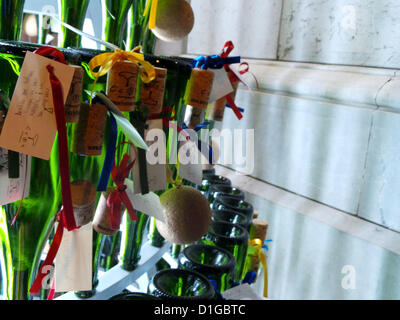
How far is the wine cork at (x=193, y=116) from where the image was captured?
501 millimetres

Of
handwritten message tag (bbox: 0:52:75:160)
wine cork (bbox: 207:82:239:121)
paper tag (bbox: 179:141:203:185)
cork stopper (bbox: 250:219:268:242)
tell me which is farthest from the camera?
cork stopper (bbox: 250:219:268:242)

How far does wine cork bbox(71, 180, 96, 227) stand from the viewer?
13.6 inches

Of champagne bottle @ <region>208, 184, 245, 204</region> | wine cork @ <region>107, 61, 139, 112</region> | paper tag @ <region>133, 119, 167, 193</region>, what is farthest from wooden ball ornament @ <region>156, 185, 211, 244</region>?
champagne bottle @ <region>208, 184, 245, 204</region>

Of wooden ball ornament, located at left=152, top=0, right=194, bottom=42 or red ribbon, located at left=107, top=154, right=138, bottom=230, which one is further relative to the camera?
wooden ball ornament, located at left=152, top=0, right=194, bottom=42

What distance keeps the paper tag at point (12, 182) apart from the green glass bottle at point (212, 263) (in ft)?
0.71

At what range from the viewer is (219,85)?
543 millimetres

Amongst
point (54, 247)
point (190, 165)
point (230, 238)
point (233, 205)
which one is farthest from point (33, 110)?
point (233, 205)

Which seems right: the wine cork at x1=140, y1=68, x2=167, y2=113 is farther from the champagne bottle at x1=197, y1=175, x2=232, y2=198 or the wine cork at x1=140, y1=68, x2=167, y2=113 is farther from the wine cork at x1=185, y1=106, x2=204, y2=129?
the champagne bottle at x1=197, y1=175, x2=232, y2=198

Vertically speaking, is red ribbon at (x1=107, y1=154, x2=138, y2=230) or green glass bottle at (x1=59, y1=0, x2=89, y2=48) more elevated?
green glass bottle at (x1=59, y1=0, x2=89, y2=48)

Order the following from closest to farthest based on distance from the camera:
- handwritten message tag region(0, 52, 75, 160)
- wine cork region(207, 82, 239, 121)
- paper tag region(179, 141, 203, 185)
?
handwritten message tag region(0, 52, 75, 160), paper tag region(179, 141, 203, 185), wine cork region(207, 82, 239, 121)

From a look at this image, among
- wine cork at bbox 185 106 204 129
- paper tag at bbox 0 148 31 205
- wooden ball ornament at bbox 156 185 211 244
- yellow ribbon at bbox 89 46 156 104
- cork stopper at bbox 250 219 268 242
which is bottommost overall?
cork stopper at bbox 250 219 268 242

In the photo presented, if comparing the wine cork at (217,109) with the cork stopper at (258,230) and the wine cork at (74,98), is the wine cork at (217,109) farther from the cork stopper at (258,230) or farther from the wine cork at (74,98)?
the wine cork at (74,98)

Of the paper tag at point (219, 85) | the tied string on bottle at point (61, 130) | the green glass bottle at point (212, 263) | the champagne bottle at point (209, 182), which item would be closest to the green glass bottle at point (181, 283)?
the green glass bottle at point (212, 263)
